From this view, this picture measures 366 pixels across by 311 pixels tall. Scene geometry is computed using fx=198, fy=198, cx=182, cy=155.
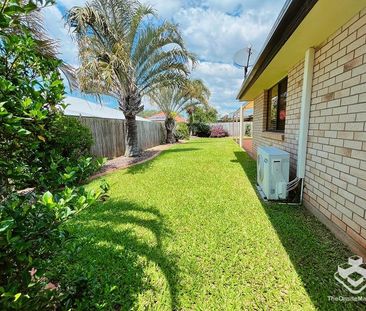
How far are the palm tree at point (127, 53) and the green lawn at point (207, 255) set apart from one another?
5560 mm

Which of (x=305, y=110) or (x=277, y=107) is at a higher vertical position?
(x=277, y=107)

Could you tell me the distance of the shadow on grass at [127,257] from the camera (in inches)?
82.0

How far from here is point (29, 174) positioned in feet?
4.78

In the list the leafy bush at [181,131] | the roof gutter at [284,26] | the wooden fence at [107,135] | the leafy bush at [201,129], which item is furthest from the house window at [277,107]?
the leafy bush at [201,129]

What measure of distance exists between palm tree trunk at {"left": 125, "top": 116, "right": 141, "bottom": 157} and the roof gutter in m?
6.91

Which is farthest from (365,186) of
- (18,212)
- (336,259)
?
(18,212)

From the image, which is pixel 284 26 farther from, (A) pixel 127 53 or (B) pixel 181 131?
(B) pixel 181 131

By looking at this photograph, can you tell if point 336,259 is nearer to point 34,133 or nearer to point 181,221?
point 181,221

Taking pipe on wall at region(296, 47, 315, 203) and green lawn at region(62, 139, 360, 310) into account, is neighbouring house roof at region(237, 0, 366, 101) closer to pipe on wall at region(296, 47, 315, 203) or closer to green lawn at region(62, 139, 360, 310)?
pipe on wall at region(296, 47, 315, 203)

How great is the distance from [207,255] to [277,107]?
6.06 metres

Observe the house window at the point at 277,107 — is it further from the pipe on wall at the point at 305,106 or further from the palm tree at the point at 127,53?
the palm tree at the point at 127,53

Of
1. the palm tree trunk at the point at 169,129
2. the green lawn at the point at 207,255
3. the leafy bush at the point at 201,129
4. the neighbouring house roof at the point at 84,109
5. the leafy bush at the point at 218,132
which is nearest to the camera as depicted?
the green lawn at the point at 207,255

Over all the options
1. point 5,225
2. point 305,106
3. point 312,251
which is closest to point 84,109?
point 305,106

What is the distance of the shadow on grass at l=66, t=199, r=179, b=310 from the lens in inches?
82.0
